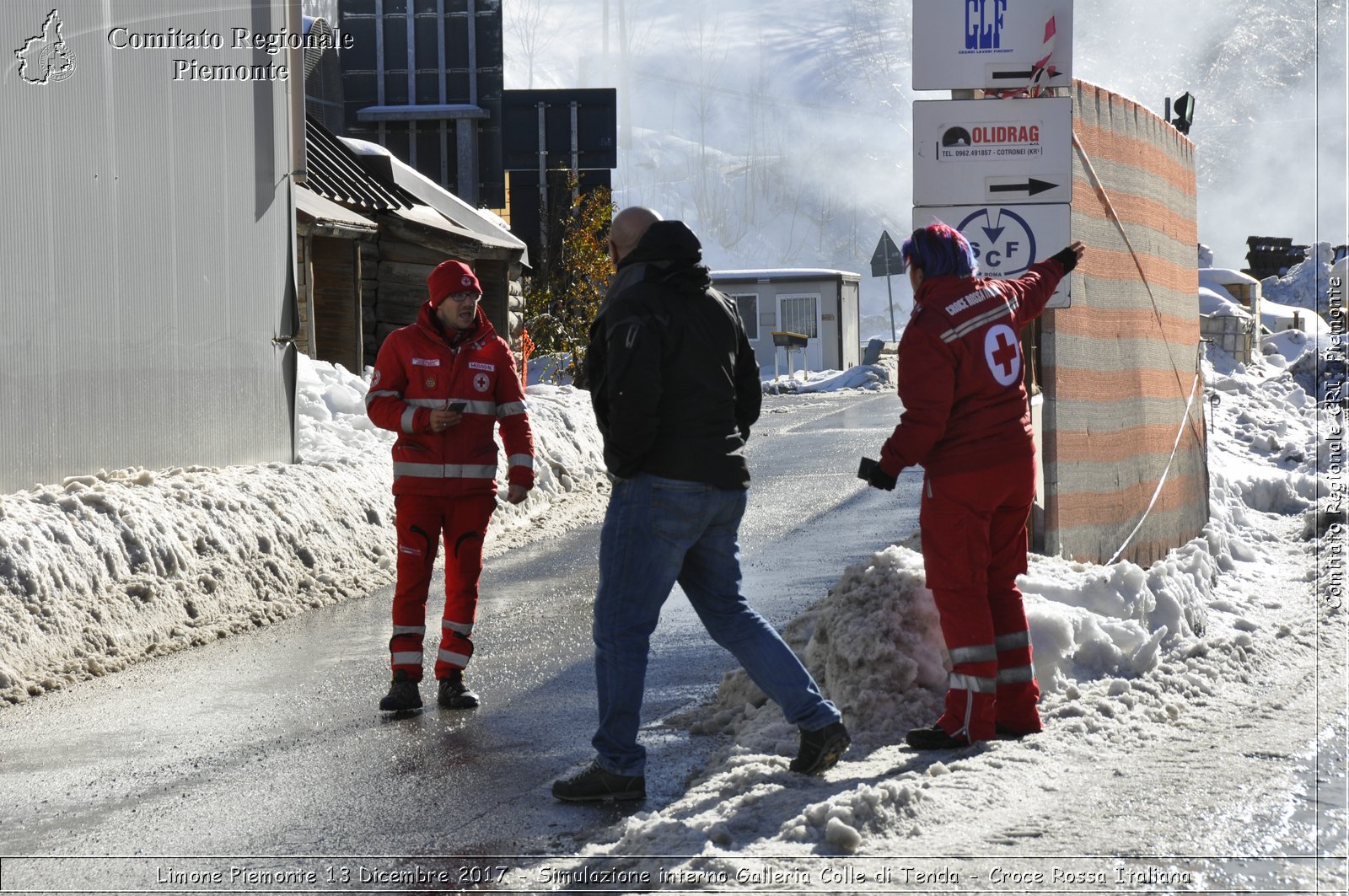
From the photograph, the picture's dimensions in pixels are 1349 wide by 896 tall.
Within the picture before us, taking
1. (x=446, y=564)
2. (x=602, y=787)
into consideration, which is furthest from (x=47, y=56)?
(x=602, y=787)

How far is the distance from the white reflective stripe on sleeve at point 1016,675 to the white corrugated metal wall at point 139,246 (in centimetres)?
591

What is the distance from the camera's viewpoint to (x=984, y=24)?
7824mm

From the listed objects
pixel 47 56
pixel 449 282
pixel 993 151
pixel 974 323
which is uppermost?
pixel 47 56

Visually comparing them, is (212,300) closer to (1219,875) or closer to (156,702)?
(156,702)

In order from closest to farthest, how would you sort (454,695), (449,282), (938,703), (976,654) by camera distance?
(976,654)
(938,703)
(454,695)
(449,282)

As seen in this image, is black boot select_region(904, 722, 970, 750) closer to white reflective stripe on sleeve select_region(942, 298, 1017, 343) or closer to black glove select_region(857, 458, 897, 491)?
black glove select_region(857, 458, 897, 491)

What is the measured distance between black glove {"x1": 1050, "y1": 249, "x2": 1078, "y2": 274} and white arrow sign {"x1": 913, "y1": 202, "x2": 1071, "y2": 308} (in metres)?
1.45

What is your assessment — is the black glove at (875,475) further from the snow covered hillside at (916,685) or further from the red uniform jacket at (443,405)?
the red uniform jacket at (443,405)

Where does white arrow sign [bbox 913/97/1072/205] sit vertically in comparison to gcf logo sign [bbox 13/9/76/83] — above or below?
below

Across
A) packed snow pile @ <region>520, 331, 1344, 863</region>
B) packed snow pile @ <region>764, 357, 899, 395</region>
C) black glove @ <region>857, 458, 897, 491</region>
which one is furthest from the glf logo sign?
packed snow pile @ <region>764, 357, 899, 395</region>

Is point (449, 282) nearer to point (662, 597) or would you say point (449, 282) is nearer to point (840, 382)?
point (662, 597)

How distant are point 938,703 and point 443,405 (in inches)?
99.5

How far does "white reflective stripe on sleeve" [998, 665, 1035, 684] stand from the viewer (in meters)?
5.66

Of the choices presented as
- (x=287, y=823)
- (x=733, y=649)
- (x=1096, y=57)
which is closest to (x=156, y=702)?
(x=287, y=823)
